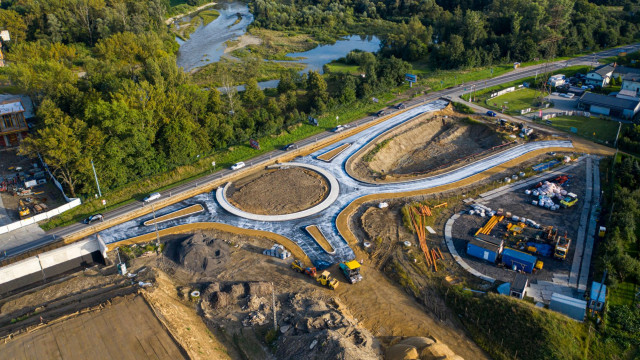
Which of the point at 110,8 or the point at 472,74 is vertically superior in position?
the point at 110,8

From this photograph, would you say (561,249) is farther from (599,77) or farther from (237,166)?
(599,77)

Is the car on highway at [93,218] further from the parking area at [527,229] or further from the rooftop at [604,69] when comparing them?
the rooftop at [604,69]

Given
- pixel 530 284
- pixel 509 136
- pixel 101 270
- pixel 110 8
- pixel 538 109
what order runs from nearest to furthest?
pixel 530 284 → pixel 101 270 → pixel 509 136 → pixel 538 109 → pixel 110 8

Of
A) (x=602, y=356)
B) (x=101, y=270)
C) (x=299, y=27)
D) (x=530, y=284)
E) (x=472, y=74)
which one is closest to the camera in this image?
(x=602, y=356)

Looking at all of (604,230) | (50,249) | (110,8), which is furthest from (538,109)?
(110,8)

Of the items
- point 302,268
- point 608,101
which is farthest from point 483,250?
point 608,101

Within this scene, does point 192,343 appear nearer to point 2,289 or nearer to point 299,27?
point 2,289

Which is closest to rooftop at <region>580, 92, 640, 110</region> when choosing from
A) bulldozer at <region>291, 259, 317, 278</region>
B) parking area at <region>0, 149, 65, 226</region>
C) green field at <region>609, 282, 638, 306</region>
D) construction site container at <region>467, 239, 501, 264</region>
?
green field at <region>609, 282, 638, 306</region>
